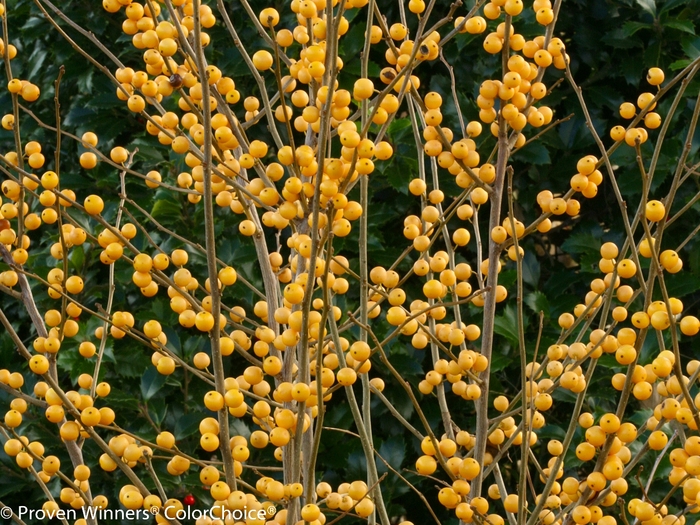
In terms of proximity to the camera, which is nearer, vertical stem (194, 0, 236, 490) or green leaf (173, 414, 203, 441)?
vertical stem (194, 0, 236, 490)

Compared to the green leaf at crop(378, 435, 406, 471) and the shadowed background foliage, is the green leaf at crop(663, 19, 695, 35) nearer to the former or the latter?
the shadowed background foliage

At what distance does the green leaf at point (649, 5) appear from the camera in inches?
56.6

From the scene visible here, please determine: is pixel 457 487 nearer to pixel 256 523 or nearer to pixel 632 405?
pixel 256 523

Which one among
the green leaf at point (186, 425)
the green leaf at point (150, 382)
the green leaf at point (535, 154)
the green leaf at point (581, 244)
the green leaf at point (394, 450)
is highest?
the green leaf at point (535, 154)

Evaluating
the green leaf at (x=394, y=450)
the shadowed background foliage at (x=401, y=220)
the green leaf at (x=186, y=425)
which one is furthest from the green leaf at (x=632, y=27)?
the green leaf at (x=186, y=425)

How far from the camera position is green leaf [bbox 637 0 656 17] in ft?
4.71

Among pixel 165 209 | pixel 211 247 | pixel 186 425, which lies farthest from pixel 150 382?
pixel 211 247

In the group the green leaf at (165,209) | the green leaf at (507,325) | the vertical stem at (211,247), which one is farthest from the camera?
the green leaf at (165,209)

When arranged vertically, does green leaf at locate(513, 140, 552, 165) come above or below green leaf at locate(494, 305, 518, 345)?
above

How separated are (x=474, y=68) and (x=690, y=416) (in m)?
1.03

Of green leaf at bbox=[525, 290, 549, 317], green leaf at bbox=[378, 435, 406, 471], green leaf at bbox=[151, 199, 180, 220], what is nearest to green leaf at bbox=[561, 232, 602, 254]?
green leaf at bbox=[525, 290, 549, 317]

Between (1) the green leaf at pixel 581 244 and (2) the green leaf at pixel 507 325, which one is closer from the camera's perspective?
(2) the green leaf at pixel 507 325

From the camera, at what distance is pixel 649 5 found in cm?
145

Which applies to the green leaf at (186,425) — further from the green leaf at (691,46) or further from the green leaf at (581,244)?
the green leaf at (691,46)
